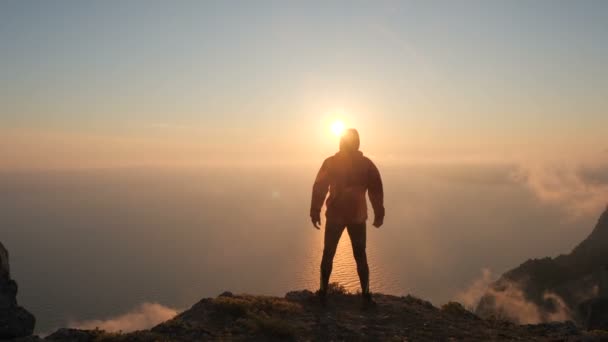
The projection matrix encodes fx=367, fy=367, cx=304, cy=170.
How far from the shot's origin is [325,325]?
23.3 ft

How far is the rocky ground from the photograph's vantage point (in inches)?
248

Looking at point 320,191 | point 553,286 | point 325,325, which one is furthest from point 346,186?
point 553,286

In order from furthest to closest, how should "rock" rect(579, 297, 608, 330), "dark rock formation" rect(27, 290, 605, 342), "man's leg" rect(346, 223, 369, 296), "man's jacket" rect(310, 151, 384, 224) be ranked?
1. "rock" rect(579, 297, 608, 330)
2. "man's leg" rect(346, 223, 369, 296)
3. "man's jacket" rect(310, 151, 384, 224)
4. "dark rock formation" rect(27, 290, 605, 342)

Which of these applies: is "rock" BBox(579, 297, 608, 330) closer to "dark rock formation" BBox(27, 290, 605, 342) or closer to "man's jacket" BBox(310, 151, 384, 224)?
"dark rock formation" BBox(27, 290, 605, 342)

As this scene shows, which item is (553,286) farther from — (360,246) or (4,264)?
(4,264)

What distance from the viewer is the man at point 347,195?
8.41 m

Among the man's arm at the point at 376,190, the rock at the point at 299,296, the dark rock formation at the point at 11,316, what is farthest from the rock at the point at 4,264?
the man's arm at the point at 376,190

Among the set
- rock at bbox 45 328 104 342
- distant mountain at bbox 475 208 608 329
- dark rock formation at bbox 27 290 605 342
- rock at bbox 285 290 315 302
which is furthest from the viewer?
distant mountain at bbox 475 208 608 329

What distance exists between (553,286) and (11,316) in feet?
273

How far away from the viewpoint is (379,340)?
21.4 feet

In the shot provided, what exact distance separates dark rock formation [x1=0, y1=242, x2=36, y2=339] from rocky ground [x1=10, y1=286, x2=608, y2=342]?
0.36 meters

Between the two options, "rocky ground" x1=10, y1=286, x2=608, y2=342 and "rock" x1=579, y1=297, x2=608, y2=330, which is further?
A: "rock" x1=579, y1=297, x2=608, y2=330

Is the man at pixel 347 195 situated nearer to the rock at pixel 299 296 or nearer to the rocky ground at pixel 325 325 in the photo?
the rock at pixel 299 296

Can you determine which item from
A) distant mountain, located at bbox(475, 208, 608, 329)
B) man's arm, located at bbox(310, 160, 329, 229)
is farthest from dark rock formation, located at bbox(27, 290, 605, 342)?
distant mountain, located at bbox(475, 208, 608, 329)
